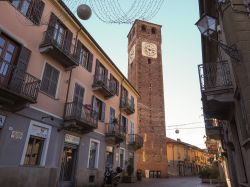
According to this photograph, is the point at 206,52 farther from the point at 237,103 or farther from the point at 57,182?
the point at 57,182

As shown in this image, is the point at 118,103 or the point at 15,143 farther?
the point at 118,103

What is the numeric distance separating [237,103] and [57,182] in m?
8.96

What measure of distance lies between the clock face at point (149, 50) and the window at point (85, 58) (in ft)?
84.7

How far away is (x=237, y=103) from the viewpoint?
648cm

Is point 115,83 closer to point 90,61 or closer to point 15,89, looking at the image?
point 90,61

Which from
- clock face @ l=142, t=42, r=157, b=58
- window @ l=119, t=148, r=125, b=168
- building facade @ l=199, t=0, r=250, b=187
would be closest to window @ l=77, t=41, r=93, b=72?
window @ l=119, t=148, r=125, b=168

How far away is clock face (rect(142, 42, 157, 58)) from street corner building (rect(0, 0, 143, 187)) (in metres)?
24.5

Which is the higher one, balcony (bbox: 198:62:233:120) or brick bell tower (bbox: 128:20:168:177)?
brick bell tower (bbox: 128:20:168:177)

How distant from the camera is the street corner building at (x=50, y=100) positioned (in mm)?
8766

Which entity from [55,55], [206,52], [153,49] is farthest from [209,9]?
[153,49]

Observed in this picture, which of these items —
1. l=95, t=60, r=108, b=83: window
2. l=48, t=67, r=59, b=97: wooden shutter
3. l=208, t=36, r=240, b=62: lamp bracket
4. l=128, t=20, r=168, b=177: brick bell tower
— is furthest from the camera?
l=128, t=20, r=168, b=177: brick bell tower

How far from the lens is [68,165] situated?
1230cm

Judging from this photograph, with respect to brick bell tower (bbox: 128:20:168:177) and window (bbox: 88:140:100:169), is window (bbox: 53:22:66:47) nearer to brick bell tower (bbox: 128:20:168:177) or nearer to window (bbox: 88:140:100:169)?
window (bbox: 88:140:100:169)

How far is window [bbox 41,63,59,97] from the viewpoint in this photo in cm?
1086
